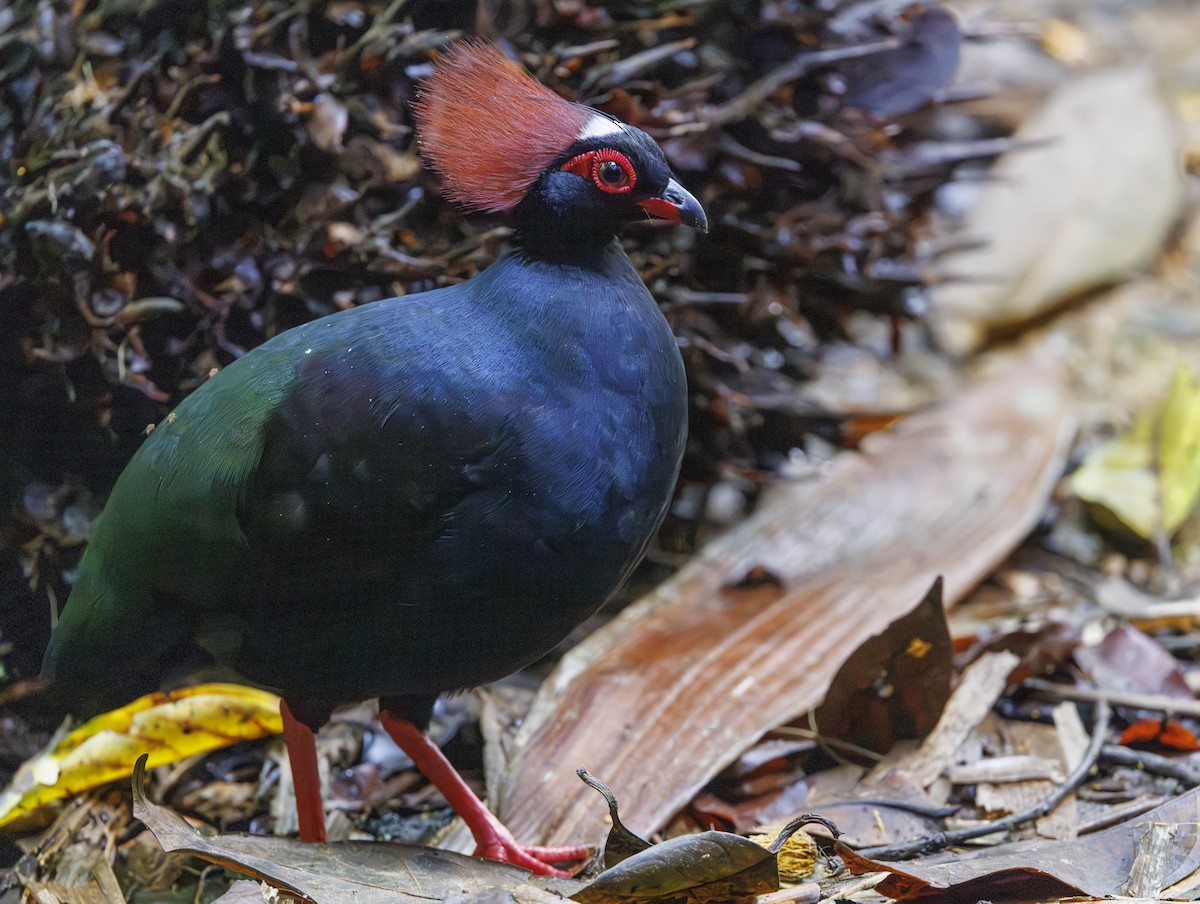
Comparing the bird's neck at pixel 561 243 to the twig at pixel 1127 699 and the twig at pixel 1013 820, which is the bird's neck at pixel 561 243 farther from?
the twig at pixel 1127 699

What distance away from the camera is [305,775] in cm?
258

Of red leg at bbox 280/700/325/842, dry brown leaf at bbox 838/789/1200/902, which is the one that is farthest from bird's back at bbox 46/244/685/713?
dry brown leaf at bbox 838/789/1200/902

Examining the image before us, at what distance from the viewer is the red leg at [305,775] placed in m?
2.58

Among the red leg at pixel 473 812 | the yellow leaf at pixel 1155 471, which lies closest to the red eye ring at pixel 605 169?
the red leg at pixel 473 812

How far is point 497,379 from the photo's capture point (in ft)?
7.07

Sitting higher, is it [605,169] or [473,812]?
[605,169]

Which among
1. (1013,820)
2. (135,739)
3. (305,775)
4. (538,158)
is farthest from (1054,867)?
(135,739)

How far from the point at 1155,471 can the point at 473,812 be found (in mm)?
2515

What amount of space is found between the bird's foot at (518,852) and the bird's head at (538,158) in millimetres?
1202

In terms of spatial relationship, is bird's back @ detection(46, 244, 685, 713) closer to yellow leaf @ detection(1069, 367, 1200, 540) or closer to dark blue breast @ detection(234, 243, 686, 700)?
dark blue breast @ detection(234, 243, 686, 700)

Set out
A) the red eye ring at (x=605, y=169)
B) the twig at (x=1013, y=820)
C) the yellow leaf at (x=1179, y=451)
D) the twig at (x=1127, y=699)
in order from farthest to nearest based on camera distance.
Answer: the yellow leaf at (x=1179, y=451) → the twig at (x=1127, y=699) → the twig at (x=1013, y=820) → the red eye ring at (x=605, y=169)

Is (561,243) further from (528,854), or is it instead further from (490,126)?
(528,854)

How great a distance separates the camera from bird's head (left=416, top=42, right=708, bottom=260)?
2.26 metres

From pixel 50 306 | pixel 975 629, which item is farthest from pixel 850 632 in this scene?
pixel 50 306
